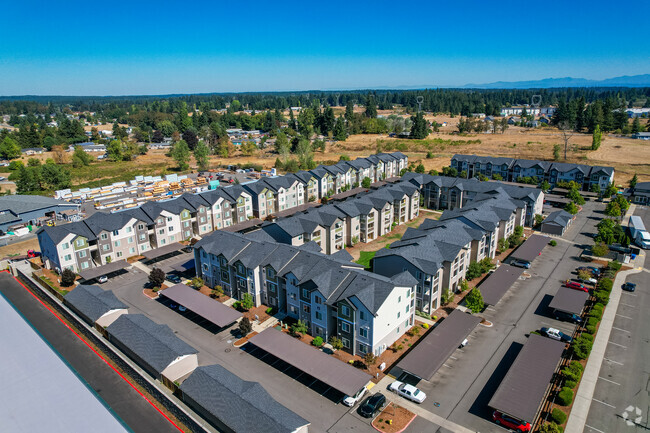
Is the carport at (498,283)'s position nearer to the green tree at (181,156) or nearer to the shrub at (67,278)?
the shrub at (67,278)

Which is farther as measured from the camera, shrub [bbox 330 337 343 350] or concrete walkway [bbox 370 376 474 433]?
shrub [bbox 330 337 343 350]

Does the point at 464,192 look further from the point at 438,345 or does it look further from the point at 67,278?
the point at 67,278

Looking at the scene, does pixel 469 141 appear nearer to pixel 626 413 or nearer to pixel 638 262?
pixel 638 262

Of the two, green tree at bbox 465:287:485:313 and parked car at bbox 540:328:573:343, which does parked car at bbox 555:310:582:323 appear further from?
green tree at bbox 465:287:485:313

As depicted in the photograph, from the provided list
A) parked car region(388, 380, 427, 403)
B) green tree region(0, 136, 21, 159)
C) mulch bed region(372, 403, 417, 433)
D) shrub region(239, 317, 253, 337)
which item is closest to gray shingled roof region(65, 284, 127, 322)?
shrub region(239, 317, 253, 337)

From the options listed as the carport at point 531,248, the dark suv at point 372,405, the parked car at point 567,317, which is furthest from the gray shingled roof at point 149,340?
the carport at point 531,248

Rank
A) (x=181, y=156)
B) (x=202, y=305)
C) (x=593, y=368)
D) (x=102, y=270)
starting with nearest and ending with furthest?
(x=593, y=368) → (x=202, y=305) → (x=102, y=270) → (x=181, y=156)

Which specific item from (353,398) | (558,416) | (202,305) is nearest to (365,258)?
(202,305)
